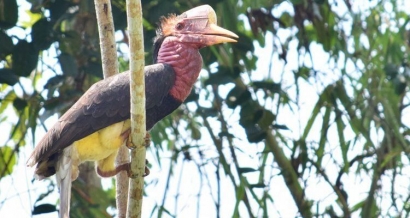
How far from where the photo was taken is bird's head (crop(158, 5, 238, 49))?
518cm

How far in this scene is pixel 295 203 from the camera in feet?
21.4

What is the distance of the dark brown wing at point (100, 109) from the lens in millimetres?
4930

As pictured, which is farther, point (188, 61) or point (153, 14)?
point (153, 14)

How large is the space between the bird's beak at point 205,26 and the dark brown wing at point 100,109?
0.65ft

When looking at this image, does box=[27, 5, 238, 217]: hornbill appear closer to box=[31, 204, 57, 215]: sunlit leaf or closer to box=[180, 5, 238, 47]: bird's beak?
box=[180, 5, 238, 47]: bird's beak

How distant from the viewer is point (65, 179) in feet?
16.4

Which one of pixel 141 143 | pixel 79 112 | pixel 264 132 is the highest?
pixel 264 132

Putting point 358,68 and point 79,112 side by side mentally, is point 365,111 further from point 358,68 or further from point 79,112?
point 79,112

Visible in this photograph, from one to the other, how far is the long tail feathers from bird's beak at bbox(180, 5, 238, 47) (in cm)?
70

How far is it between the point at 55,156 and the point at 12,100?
1296 mm

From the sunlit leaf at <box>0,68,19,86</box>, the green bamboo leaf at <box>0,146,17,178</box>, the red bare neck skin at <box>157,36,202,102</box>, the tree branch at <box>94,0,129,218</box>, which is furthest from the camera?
the green bamboo leaf at <box>0,146,17,178</box>

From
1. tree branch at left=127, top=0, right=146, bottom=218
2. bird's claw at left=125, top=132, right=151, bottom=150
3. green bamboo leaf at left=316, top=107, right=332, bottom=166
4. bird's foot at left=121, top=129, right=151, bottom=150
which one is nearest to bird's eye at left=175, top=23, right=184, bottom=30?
bird's foot at left=121, top=129, right=151, bottom=150

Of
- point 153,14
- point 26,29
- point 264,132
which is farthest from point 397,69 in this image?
point 26,29

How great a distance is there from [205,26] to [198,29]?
0.03 m
